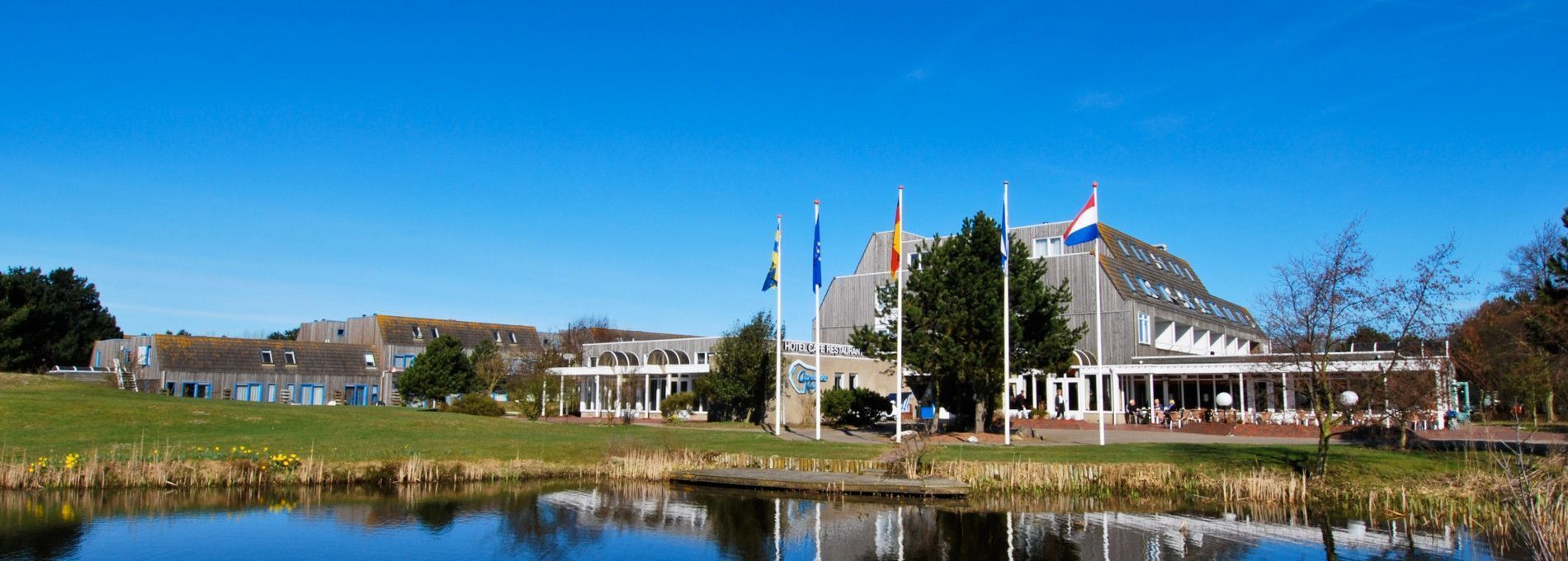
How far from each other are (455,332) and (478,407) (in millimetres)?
31432

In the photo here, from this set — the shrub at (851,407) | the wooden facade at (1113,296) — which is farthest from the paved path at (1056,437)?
the wooden facade at (1113,296)

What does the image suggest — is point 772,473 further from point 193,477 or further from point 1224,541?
point 193,477

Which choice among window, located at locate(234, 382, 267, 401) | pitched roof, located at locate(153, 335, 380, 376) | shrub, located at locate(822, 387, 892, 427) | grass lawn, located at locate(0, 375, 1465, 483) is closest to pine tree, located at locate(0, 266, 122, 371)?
pitched roof, located at locate(153, 335, 380, 376)

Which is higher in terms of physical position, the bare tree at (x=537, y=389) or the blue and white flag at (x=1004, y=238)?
the blue and white flag at (x=1004, y=238)

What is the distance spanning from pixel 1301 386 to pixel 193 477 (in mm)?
27173

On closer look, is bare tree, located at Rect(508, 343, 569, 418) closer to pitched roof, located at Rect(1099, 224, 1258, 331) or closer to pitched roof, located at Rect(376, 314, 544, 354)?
pitched roof, located at Rect(376, 314, 544, 354)

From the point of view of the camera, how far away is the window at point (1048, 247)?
5284 centimetres

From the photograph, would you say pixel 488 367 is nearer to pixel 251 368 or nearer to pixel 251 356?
pixel 251 368

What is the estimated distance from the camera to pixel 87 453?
69.8ft

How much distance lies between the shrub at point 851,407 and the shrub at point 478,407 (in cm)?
1417

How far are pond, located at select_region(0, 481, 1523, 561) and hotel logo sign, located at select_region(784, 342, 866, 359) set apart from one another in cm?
1896

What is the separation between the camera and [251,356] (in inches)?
2445

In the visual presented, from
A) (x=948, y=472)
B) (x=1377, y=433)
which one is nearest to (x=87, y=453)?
(x=948, y=472)

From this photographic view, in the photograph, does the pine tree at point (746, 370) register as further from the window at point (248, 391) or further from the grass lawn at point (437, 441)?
the window at point (248, 391)
